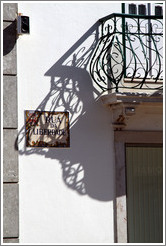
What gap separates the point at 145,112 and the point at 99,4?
1863mm

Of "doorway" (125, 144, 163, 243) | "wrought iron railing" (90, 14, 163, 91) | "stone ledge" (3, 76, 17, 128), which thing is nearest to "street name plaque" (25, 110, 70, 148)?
"stone ledge" (3, 76, 17, 128)

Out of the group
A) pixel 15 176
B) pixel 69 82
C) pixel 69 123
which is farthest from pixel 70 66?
pixel 15 176

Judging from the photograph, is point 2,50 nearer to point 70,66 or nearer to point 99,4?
point 70,66

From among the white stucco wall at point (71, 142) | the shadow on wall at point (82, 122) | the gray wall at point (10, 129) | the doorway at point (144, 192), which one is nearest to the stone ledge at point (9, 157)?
the gray wall at point (10, 129)

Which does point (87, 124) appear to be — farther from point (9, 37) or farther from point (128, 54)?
point (9, 37)

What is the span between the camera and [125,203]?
995cm

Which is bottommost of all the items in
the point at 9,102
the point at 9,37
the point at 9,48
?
the point at 9,102

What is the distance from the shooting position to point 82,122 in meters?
9.91

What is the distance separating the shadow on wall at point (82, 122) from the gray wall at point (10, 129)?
0.49 metres

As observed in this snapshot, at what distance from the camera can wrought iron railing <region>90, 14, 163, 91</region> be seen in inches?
388

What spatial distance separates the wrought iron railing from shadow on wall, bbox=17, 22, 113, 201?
0.63 ft

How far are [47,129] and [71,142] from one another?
43 centimetres

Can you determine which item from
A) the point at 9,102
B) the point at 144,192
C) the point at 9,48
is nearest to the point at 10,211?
the point at 9,102

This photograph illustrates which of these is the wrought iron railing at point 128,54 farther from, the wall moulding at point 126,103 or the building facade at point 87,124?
the wall moulding at point 126,103
